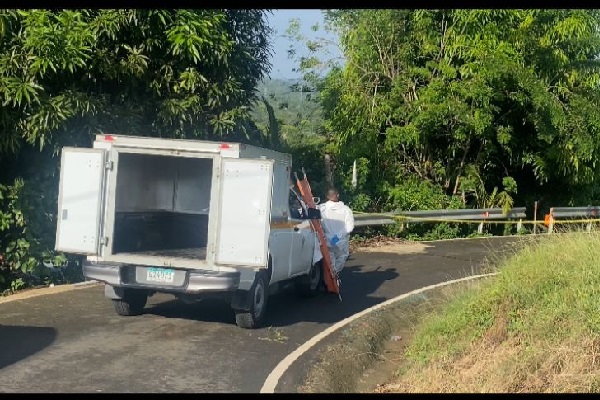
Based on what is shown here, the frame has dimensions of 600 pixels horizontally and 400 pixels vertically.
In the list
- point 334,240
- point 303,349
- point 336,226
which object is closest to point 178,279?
point 303,349

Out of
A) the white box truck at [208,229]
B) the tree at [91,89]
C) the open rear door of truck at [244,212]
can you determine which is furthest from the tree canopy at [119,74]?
the open rear door of truck at [244,212]

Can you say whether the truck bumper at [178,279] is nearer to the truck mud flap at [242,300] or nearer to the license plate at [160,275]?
the license plate at [160,275]

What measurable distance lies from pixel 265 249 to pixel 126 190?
3.43m

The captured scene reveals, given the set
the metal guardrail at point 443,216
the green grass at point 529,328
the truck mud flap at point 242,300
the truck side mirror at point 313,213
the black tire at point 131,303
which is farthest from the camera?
the metal guardrail at point 443,216

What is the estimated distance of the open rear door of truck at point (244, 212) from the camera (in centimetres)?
909

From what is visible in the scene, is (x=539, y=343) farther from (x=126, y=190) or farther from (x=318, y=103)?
(x=318, y=103)

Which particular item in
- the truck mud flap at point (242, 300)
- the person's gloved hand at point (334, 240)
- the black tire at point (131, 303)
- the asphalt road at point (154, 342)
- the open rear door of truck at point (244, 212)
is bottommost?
the asphalt road at point (154, 342)

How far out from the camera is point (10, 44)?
11.8 meters

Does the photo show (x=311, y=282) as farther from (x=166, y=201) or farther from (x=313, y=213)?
(x=166, y=201)

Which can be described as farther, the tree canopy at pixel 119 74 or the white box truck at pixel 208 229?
the tree canopy at pixel 119 74

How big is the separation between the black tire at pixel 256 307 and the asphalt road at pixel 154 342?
4.9 inches

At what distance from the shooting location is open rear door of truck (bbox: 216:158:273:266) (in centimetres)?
909

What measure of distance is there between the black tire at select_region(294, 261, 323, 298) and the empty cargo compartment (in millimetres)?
1700
